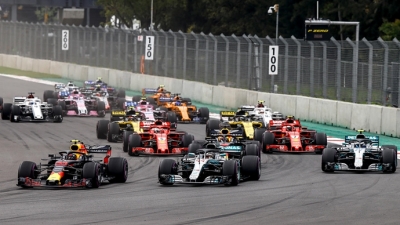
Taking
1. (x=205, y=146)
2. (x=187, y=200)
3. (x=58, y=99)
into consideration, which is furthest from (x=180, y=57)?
(x=187, y=200)

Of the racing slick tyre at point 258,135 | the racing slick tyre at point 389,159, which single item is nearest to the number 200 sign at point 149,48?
the racing slick tyre at point 258,135

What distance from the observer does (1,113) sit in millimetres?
37719

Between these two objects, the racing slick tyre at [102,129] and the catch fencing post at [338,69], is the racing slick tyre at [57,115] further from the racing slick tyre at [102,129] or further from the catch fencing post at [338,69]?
the catch fencing post at [338,69]

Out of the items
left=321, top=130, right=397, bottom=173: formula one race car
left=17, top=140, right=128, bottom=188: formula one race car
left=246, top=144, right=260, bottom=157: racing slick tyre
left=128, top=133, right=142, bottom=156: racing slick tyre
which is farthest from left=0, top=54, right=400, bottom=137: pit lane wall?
left=17, top=140, right=128, bottom=188: formula one race car

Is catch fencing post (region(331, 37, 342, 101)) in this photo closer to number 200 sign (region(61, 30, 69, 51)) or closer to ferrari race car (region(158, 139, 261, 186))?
ferrari race car (region(158, 139, 261, 186))

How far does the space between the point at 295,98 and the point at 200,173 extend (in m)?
19.5

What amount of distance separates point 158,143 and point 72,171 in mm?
6402

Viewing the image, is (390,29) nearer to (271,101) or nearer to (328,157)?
(271,101)

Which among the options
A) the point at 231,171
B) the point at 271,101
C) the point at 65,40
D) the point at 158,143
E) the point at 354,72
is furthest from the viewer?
the point at 65,40

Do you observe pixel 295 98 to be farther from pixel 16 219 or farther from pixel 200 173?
pixel 16 219

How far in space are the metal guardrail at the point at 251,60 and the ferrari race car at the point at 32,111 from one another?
934 cm

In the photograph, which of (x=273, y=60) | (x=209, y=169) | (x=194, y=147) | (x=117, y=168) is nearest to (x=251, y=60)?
(x=273, y=60)

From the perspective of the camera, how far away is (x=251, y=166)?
2116cm

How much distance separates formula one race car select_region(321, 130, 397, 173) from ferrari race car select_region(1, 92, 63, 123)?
15.2 meters
